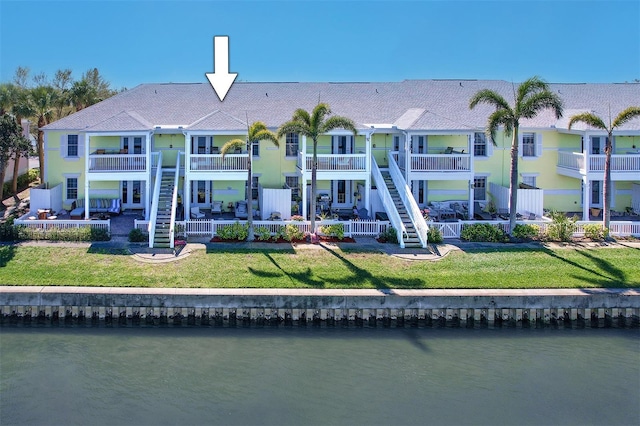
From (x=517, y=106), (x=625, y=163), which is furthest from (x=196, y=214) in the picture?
(x=625, y=163)

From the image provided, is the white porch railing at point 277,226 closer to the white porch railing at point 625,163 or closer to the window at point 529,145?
the window at point 529,145

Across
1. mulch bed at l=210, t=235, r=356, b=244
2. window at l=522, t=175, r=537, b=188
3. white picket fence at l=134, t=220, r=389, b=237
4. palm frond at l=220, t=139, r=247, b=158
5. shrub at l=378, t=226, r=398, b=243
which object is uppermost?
palm frond at l=220, t=139, r=247, b=158

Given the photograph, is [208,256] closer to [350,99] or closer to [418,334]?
[418,334]

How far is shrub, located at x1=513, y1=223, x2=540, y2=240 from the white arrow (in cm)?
1625

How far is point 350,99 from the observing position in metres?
40.6

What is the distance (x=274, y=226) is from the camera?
31297 mm

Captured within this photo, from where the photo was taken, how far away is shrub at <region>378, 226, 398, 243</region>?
102 ft

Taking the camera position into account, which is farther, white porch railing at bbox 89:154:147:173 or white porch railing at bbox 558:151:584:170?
white porch railing at bbox 558:151:584:170

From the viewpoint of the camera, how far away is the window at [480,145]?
3738 centimetres

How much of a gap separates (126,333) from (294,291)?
6.08 meters

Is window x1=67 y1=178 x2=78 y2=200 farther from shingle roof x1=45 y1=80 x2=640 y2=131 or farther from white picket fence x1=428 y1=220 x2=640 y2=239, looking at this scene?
white picket fence x1=428 y1=220 x2=640 y2=239

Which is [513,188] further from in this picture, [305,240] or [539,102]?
[305,240]

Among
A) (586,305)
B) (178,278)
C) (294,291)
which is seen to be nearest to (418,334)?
(294,291)

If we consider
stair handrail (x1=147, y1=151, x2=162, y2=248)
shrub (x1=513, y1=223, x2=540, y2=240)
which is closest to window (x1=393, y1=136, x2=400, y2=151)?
shrub (x1=513, y1=223, x2=540, y2=240)
